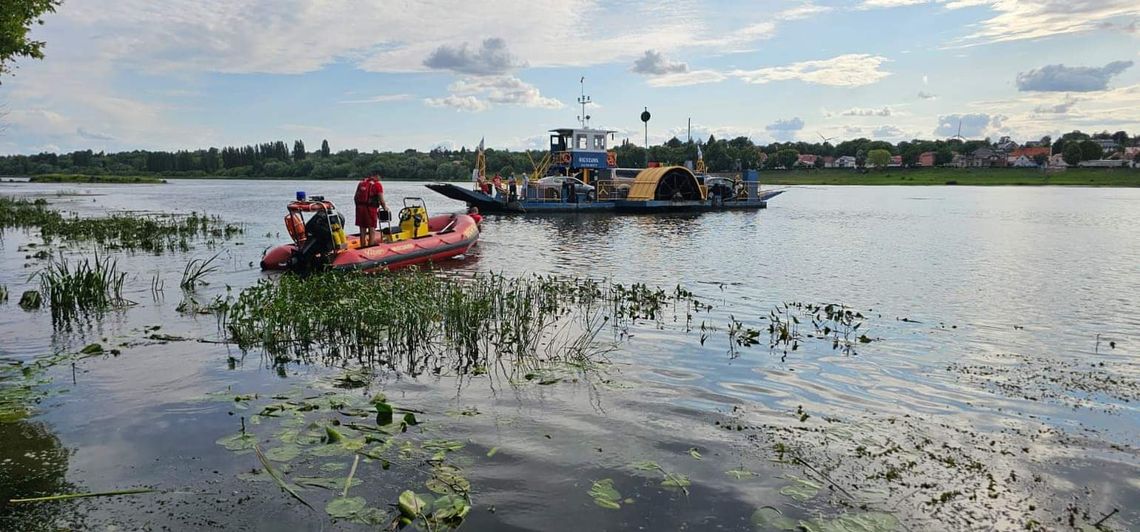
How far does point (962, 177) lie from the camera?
10862 cm

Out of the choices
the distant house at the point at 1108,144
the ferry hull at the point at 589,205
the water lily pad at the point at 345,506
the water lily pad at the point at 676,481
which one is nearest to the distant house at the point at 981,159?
the distant house at the point at 1108,144

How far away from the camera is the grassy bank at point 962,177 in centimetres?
10050

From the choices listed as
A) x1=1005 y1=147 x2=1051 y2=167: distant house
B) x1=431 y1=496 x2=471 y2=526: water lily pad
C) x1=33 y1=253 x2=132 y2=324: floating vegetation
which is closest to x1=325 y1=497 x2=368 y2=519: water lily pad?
x1=431 y1=496 x2=471 y2=526: water lily pad

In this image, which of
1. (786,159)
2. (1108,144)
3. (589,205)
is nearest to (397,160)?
(786,159)

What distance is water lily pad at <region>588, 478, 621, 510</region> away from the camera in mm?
5140

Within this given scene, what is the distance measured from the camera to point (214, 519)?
4766 mm

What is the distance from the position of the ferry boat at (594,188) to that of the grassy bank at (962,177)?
6892 centimetres

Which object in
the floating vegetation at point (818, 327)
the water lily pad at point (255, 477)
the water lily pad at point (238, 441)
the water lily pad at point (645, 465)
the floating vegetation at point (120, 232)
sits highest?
the floating vegetation at point (120, 232)

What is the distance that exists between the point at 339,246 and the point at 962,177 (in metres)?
113

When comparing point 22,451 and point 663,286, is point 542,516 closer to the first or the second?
point 22,451

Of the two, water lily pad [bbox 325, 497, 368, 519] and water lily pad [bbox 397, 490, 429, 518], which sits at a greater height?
water lily pad [bbox 397, 490, 429, 518]

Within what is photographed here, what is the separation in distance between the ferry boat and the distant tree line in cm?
5545

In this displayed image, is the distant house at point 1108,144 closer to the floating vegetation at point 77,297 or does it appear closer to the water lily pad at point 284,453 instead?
the floating vegetation at point 77,297

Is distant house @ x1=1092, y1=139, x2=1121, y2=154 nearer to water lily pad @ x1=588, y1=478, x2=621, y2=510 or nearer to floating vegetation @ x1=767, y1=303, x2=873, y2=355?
floating vegetation @ x1=767, y1=303, x2=873, y2=355
